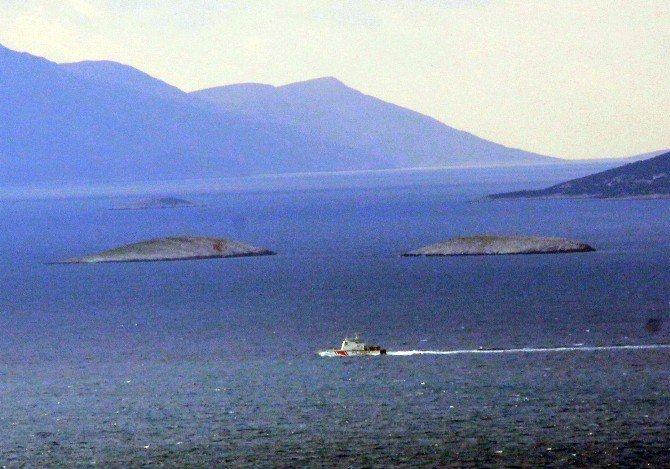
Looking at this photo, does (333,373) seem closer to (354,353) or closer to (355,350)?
(354,353)

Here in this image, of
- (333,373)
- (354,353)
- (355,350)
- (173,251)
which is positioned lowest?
(333,373)

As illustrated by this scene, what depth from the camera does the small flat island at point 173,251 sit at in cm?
16950

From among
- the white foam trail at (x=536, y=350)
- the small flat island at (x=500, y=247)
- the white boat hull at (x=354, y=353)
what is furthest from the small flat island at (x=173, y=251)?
the white foam trail at (x=536, y=350)

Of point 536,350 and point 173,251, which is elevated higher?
point 173,251

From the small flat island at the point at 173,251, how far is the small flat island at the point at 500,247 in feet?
75.9

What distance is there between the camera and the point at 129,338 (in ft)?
305

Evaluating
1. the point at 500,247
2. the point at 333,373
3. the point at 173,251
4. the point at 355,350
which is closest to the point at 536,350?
the point at 355,350

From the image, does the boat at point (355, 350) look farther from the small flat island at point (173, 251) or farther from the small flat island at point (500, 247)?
the small flat island at point (173, 251)

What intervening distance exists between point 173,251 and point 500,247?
42538 mm

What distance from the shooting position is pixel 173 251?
17188 cm

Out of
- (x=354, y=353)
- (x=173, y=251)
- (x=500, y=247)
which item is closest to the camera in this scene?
(x=354, y=353)

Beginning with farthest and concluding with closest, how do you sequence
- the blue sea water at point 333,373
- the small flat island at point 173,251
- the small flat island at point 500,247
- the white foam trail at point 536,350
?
the small flat island at point 173,251 < the small flat island at point 500,247 < the white foam trail at point 536,350 < the blue sea water at point 333,373

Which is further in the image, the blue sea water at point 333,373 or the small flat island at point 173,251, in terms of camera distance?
the small flat island at point 173,251

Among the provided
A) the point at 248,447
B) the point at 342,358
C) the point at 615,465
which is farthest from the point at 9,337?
the point at 615,465
